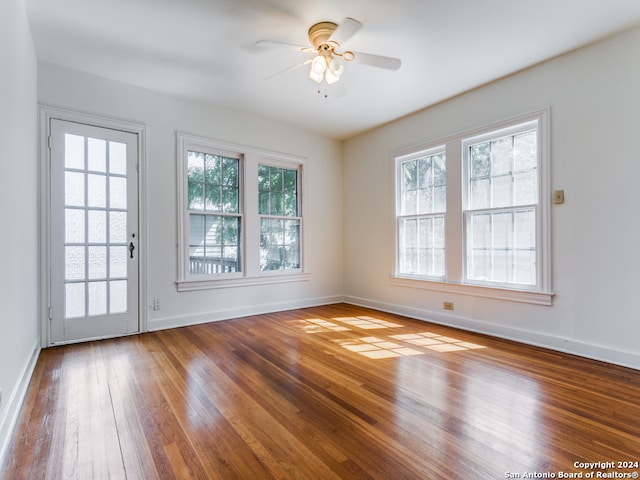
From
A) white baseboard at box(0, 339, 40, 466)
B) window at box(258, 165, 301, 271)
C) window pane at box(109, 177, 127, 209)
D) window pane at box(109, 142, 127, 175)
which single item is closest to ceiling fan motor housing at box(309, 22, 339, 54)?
window at box(258, 165, 301, 271)

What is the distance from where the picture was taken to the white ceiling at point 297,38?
240cm

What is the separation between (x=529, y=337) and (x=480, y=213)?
1360 mm

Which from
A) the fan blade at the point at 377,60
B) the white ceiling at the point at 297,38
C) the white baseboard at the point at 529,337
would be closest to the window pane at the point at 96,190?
the white ceiling at the point at 297,38

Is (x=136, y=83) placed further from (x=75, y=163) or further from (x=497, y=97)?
(x=497, y=97)

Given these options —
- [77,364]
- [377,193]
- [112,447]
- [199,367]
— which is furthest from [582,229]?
[77,364]

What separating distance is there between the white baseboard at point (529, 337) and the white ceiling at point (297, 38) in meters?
2.61

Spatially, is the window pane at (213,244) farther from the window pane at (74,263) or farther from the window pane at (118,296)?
the window pane at (74,263)

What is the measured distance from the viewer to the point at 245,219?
4.45m

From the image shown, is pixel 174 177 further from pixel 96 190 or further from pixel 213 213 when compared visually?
pixel 96 190

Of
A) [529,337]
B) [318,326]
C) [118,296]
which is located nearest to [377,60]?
[318,326]

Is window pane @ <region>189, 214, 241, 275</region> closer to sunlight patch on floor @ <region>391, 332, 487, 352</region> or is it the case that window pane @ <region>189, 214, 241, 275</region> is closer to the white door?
the white door

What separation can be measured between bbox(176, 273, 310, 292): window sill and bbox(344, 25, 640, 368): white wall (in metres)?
2.37

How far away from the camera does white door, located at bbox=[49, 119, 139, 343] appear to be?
3.21 meters

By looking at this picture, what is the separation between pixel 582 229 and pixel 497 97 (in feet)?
5.28
